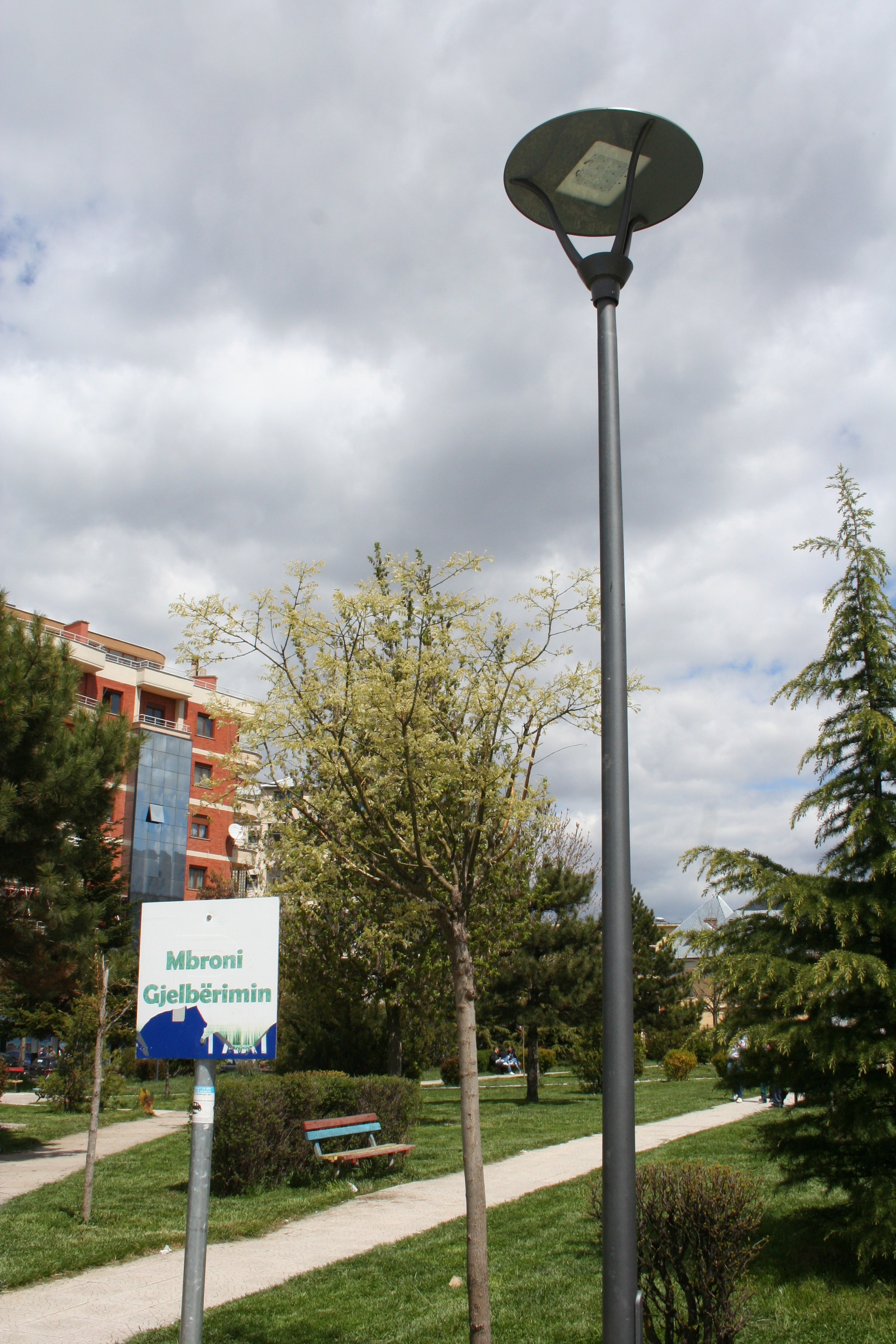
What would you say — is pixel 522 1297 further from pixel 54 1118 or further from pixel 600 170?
pixel 54 1118

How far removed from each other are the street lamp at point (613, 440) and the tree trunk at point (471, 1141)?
5.25 feet

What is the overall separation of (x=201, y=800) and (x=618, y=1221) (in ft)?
13.2

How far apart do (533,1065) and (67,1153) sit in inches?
478

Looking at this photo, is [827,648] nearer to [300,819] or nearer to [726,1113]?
[300,819]

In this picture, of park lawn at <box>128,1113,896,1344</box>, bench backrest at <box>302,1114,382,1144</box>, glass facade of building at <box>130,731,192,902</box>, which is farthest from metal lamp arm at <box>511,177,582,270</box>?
glass facade of building at <box>130,731,192,902</box>

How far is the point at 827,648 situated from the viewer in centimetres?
761

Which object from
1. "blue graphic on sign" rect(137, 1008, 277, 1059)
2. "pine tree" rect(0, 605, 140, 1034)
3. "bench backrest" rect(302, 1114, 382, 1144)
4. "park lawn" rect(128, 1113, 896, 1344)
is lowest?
"bench backrest" rect(302, 1114, 382, 1144)

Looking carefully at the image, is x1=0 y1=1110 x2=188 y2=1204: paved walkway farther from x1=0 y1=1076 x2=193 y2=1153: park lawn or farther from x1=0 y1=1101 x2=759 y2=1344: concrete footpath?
x1=0 y1=1101 x2=759 y2=1344: concrete footpath

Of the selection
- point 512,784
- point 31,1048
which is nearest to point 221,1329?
point 512,784

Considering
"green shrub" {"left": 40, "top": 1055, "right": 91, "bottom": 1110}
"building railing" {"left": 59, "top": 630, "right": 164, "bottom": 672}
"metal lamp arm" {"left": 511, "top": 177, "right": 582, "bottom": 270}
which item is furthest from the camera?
"building railing" {"left": 59, "top": 630, "right": 164, "bottom": 672}

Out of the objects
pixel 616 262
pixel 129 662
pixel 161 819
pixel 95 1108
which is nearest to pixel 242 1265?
pixel 95 1108

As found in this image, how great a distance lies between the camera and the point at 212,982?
3309 mm

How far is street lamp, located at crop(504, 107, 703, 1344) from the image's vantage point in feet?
9.78

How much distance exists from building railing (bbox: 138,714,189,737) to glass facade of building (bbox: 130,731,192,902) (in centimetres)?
65
